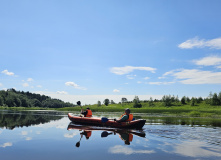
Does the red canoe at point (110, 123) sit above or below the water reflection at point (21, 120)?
above

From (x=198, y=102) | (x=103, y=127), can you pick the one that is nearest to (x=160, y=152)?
(x=103, y=127)

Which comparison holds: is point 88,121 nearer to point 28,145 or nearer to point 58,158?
point 28,145

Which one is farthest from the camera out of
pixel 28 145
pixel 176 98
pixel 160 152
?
pixel 176 98

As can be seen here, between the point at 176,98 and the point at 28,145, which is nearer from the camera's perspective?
the point at 28,145

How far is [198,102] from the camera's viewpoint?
336ft

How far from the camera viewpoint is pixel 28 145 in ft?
39.8

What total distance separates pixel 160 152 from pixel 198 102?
10227cm

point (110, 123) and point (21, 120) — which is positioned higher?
point (110, 123)

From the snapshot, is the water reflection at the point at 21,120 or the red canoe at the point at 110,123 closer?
the red canoe at the point at 110,123

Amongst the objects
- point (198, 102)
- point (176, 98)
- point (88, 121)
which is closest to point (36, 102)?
point (176, 98)

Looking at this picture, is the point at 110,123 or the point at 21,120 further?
the point at 21,120

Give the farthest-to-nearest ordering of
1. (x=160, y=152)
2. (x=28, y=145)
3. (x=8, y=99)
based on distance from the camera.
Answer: (x=8, y=99)
(x=28, y=145)
(x=160, y=152)

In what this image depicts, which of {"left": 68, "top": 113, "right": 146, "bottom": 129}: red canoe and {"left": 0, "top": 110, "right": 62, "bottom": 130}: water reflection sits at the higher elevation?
{"left": 68, "top": 113, "right": 146, "bottom": 129}: red canoe

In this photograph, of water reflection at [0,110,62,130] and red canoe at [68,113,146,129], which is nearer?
red canoe at [68,113,146,129]
